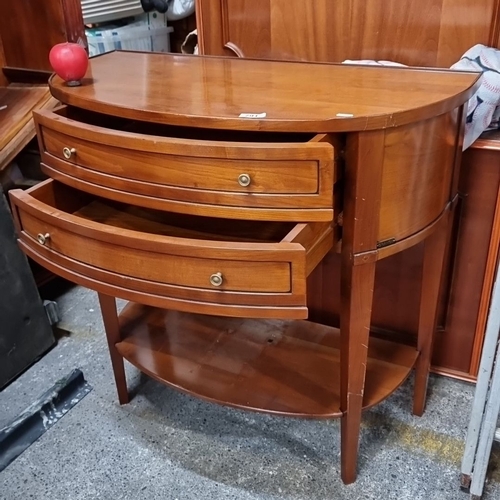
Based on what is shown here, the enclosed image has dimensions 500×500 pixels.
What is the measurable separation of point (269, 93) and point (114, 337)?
68 centimetres

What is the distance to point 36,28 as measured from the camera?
1589 millimetres

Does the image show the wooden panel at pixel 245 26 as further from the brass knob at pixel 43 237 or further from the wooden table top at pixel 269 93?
the brass knob at pixel 43 237

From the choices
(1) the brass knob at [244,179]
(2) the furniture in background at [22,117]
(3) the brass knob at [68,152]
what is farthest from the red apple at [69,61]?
(2) the furniture in background at [22,117]

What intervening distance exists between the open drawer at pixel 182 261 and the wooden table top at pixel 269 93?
→ 169 mm

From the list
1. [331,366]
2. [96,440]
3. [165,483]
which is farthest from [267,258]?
[96,440]

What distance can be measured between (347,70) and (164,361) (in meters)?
0.71

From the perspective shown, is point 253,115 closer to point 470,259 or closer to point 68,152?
point 68,152

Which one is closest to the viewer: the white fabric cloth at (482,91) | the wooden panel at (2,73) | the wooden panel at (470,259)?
the white fabric cloth at (482,91)

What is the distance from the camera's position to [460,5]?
3.67 ft

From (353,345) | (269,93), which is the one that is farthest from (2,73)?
(353,345)

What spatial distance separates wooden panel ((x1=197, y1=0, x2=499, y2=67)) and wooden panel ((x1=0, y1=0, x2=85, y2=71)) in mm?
397

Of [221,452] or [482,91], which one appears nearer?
[482,91]

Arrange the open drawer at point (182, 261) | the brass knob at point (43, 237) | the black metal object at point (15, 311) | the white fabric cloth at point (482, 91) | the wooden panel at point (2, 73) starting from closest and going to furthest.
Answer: the open drawer at point (182, 261) → the brass knob at point (43, 237) → the white fabric cloth at point (482, 91) → the black metal object at point (15, 311) → the wooden panel at point (2, 73)

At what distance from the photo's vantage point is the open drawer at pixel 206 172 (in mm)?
816
